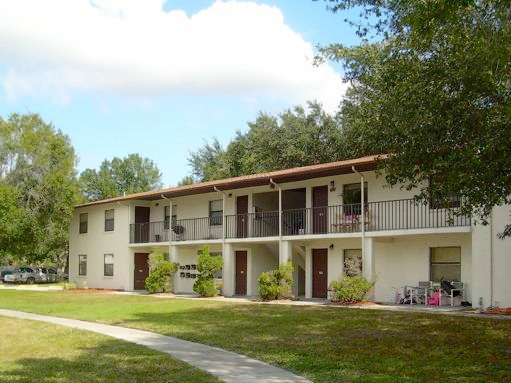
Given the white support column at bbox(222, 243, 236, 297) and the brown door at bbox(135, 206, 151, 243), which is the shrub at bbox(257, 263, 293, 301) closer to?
the white support column at bbox(222, 243, 236, 297)

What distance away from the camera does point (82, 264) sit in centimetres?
3838

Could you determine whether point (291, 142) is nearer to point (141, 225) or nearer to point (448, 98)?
point (141, 225)

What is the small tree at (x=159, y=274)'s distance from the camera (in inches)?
1166

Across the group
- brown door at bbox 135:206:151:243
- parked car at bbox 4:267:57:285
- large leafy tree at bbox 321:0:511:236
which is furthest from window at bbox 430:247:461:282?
parked car at bbox 4:267:57:285

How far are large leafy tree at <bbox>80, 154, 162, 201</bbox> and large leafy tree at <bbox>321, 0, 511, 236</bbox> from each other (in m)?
64.8

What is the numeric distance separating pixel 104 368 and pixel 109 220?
87.4 ft

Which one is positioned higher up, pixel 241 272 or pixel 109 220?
pixel 109 220

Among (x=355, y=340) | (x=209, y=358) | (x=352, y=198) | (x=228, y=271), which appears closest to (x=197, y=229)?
(x=228, y=271)

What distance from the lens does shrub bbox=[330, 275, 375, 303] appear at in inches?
825

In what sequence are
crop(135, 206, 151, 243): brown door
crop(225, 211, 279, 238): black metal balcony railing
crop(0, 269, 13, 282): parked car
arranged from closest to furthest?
1. crop(225, 211, 279, 238): black metal balcony railing
2. crop(135, 206, 151, 243): brown door
3. crop(0, 269, 13, 282): parked car

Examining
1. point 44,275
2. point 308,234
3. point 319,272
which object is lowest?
point 44,275

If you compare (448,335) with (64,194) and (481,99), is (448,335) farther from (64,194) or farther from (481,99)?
(64,194)

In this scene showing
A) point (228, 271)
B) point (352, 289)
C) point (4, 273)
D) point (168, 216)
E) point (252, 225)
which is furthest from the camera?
point (4, 273)

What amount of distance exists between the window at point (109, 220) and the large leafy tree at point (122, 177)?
38.4m
